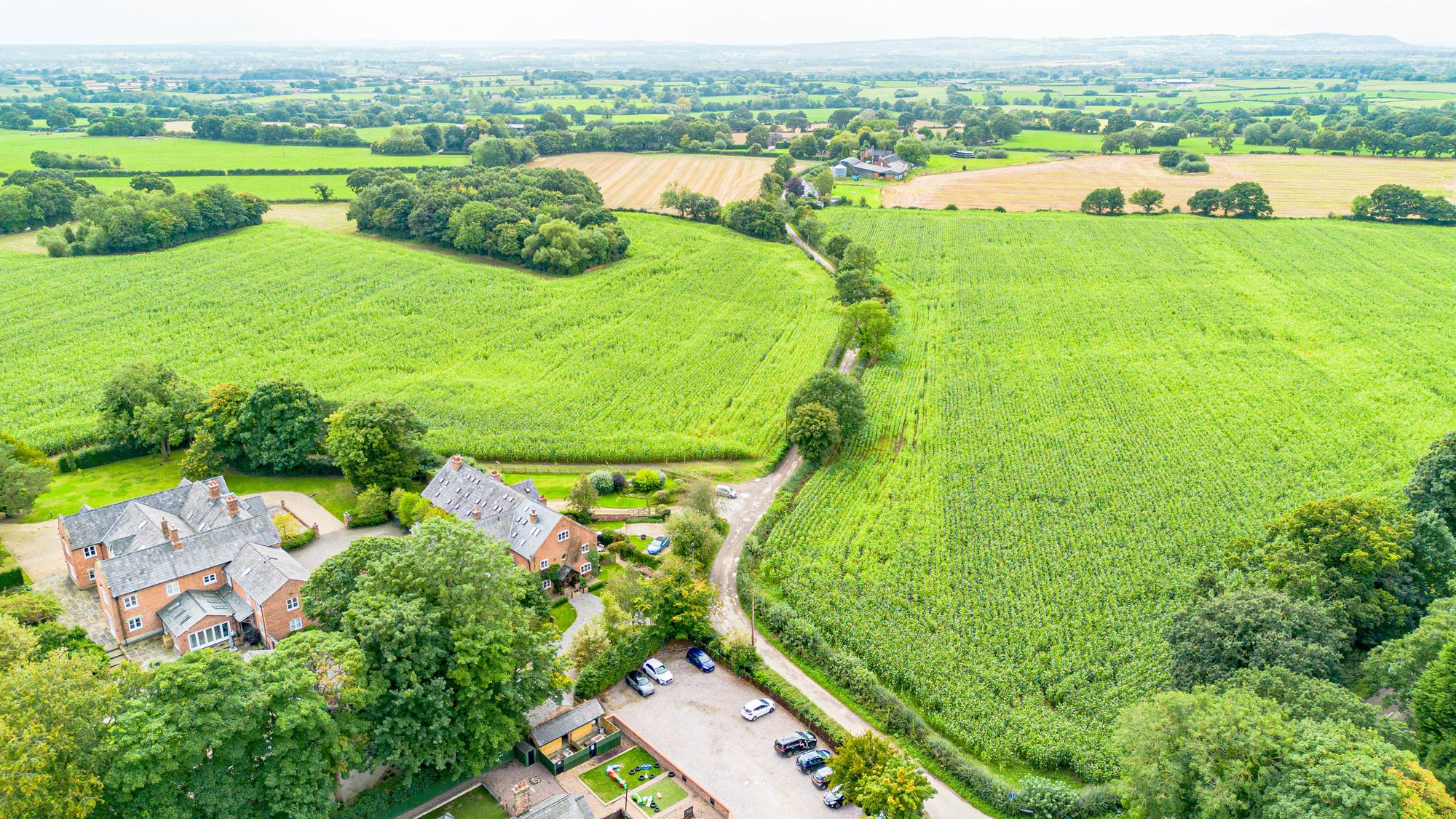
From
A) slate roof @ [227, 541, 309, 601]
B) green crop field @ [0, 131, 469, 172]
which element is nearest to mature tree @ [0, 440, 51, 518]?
slate roof @ [227, 541, 309, 601]

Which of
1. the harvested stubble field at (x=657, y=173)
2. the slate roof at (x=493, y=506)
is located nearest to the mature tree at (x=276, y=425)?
the slate roof at (x=493, y=506)

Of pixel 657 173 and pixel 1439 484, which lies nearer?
pixel 1439 484

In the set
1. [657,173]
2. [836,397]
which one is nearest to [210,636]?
[836,397]

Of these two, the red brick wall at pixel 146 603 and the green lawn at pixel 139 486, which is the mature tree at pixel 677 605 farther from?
the green lawn at pixel 139 486

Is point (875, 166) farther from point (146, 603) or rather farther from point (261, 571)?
point (146, 603)

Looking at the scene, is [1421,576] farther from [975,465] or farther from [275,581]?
[275,581]

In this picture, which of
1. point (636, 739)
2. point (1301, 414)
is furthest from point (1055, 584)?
point (1301, 414)
